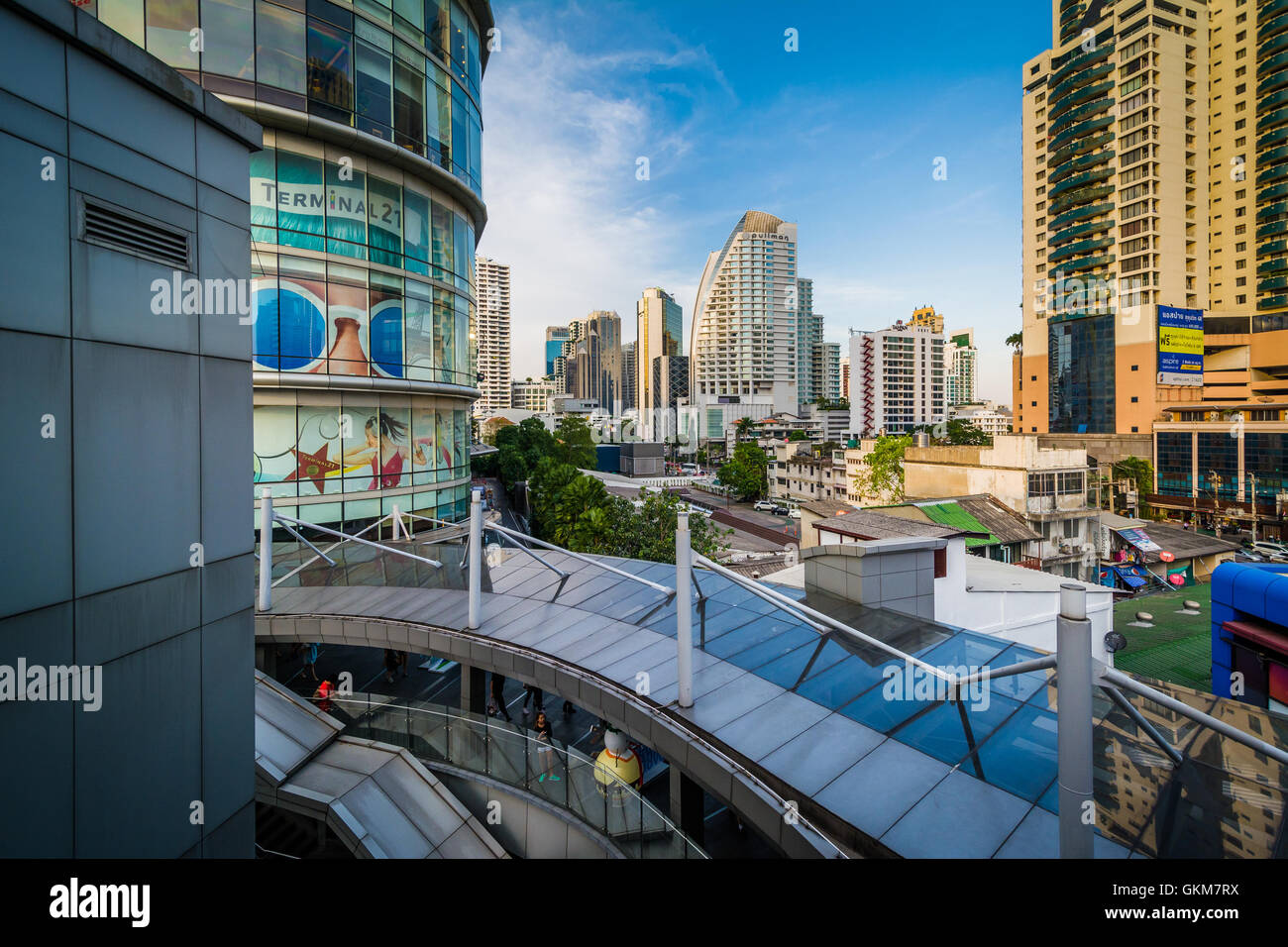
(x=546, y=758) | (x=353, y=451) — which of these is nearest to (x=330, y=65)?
(x=353, y=451)

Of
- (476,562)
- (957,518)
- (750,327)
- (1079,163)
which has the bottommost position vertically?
(957,518)

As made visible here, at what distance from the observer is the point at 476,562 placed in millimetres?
10141

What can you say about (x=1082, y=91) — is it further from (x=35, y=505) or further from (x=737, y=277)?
(x=35, y=505)

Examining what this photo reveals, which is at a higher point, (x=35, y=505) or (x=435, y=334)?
(x=435, y=334)

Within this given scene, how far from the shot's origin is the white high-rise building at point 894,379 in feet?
434

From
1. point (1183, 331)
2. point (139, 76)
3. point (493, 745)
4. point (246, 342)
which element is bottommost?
point (493, 745)

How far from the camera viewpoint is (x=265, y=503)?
39.2 feet

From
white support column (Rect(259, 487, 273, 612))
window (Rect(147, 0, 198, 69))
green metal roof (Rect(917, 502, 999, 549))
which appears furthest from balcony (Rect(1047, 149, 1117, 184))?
white support column (Rect(259, 487, 273, 612))

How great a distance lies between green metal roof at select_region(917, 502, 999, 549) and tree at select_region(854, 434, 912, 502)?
12776 millimetres

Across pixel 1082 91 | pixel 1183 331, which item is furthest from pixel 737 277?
pixel 1183 331

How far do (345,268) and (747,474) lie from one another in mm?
68554

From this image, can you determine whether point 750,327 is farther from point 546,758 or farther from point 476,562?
point 546,758

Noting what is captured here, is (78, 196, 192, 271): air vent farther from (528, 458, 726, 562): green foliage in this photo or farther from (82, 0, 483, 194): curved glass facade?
(528, 458, 726, 562): green foliage
